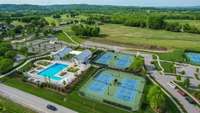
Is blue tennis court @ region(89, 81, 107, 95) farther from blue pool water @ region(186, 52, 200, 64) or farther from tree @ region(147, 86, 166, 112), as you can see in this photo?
blue pool water @ region(186, 52, 200, 64)

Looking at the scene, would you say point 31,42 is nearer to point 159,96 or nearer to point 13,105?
point 13,105

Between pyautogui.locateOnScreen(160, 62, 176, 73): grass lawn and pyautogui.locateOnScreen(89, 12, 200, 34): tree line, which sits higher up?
pyautogui.locateOnScreen(89, 12, 200, 34): tree line

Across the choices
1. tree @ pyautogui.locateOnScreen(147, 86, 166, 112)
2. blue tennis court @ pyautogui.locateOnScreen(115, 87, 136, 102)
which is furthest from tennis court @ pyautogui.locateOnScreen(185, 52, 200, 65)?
tree @ pyautogui.locateOnScreen(147, 86, 166, 112)

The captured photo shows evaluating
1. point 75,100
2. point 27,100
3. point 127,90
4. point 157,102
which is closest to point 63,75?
point 75,100

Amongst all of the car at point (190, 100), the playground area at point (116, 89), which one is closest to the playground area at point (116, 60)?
the playground area at point (116, 89)

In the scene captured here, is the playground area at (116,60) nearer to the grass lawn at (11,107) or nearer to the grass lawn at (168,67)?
the grass lawn at (168,67)

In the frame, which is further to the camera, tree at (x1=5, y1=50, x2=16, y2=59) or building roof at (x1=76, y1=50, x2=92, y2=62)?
tree at (x1=5, y1=50, x2=16, y2=59)
